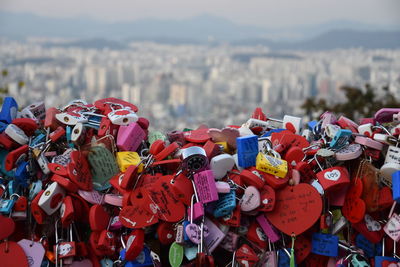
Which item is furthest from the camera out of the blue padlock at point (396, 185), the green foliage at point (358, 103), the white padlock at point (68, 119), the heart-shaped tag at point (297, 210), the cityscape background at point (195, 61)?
the cityscape background at point (195, 61)

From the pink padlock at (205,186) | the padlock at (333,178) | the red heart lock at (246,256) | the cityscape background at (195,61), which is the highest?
the padlock at (333,178)

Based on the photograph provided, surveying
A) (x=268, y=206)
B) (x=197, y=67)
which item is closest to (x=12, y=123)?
(x=268, y=206)

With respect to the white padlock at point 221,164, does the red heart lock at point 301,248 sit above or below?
below

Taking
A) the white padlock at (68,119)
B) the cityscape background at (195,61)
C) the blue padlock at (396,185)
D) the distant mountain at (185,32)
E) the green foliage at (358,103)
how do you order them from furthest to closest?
1. the distant mountain at (185,32)
2. the cityscape background at (195,61)
3. the green foliage at (358,103)
4. the white padlock at (68,119)
5. the blue padlock at (396,185)

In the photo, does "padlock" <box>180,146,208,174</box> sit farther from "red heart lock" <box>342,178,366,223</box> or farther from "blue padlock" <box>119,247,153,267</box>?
"red heart lock" <box>342,178,366,223</box>

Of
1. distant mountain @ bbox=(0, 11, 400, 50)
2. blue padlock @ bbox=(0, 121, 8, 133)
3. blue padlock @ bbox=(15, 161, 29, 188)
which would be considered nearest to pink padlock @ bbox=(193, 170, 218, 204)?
blue padlock @ bbox=(15, 161, 29, 188)

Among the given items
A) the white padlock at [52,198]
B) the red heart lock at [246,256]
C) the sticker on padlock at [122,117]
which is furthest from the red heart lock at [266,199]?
the white padlock at [52,198]

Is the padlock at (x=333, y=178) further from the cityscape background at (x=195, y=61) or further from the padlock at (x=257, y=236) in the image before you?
the cityscape background at (x=195, y=61)
